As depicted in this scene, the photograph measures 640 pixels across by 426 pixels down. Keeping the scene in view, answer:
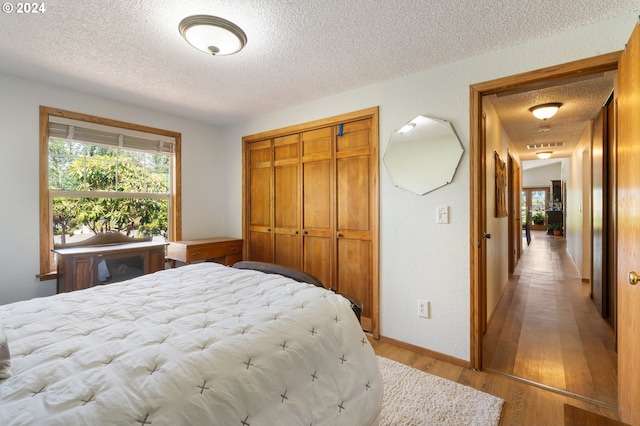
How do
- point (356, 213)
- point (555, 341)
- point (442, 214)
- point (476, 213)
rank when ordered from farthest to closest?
point (356, 213), point (555, 341), point (442, 214), point (476, 213)

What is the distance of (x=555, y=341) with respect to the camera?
8.68 ft

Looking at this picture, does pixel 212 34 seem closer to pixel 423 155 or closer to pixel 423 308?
pixel 423 155

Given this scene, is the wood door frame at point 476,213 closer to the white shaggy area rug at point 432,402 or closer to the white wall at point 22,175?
→ the white shaggy area rug at point 432,402

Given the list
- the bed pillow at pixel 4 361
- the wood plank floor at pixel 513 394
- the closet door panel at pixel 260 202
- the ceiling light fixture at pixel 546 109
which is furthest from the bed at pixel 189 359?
the ceiling light fixture at pixel 546 109

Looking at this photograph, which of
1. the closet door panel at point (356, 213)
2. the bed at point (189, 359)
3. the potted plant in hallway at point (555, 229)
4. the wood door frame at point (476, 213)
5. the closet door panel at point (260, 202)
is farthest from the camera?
the potted plant in hallway at point (555, 229)

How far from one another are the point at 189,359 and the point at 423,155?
7.28ft

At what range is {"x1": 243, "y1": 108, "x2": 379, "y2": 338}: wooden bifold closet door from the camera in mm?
2844

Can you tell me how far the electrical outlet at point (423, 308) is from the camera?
2.45m

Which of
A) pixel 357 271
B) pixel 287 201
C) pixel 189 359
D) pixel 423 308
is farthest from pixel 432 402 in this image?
pixel 287 201

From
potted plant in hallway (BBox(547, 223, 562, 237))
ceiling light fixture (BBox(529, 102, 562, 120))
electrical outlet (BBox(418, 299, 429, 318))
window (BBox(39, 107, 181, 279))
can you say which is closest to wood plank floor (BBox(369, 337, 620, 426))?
electrical outlet (BBox(418, 299, 429, 318))

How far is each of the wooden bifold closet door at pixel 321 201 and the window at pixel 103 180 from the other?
96 centimetres

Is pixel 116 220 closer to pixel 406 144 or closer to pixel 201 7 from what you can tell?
pixel 201 7

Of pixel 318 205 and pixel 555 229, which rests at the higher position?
pixel 318 205

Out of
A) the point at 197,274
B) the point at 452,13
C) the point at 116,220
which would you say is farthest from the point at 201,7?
the point at 116,220
